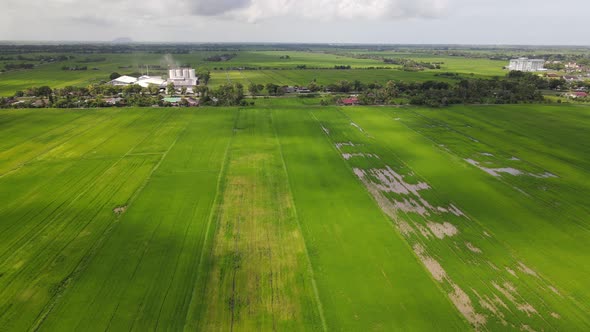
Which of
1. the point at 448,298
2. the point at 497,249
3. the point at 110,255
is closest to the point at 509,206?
the point at 497,249

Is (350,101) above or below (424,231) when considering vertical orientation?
above

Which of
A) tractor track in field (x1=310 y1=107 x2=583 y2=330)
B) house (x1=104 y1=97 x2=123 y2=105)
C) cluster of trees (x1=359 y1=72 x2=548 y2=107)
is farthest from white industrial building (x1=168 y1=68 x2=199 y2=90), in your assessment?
tractor track in field (x1=310 y1=107 x2=583 y2=330)

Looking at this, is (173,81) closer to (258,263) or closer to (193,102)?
(193,102)

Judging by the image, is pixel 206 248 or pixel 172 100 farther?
pixel 172 100

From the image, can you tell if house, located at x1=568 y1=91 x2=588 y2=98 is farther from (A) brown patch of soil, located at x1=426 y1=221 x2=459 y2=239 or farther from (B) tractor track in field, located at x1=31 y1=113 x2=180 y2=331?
(B) tractor track in field, located at x1=31 y1=113 x2=180 y2=331

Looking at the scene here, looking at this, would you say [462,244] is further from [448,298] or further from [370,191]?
[370,191]

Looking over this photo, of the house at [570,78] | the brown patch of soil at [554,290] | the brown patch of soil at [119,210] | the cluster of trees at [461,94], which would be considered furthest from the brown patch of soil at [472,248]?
the house at [570,78]

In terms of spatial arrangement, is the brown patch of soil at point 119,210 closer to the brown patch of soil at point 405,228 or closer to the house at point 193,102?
the brown patch of soil at point 405,228

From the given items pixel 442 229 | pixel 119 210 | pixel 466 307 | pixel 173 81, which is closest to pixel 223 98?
pixel 173 81

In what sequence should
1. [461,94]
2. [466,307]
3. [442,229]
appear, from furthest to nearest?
[461,94] < [442,229] < [466,307]
